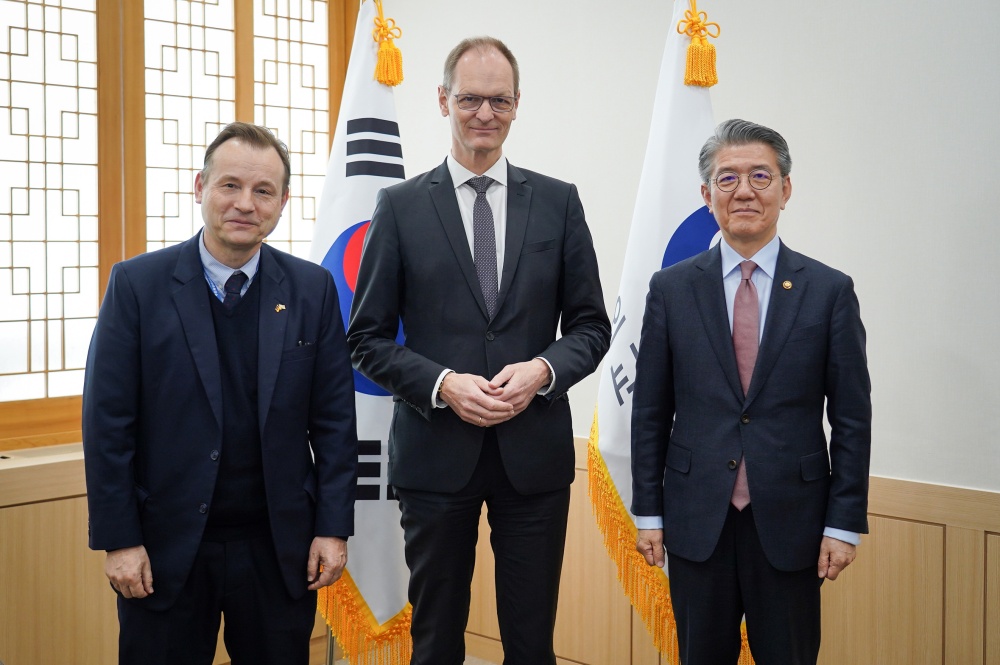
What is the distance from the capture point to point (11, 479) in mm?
2850

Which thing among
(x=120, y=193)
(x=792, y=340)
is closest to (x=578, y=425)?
(x=792, y=340)

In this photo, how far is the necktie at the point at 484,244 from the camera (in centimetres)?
198

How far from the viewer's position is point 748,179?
186 cm

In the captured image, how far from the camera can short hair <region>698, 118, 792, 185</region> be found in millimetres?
1884

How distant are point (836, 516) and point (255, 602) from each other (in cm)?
122

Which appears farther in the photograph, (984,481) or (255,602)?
(984,481)

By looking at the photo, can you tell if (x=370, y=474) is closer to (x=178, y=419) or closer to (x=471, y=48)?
(x=178, y=419)

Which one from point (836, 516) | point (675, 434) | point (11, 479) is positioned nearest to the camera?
point (836, 516)

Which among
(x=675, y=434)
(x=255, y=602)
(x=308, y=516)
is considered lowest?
(x=255, y=602)

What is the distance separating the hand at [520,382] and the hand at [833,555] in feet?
2.22

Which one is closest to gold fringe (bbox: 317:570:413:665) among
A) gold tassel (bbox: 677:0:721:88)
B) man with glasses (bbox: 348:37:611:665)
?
man with glasses (bbox: 348:37:611:665)

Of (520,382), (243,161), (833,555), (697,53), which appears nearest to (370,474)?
(520,382)

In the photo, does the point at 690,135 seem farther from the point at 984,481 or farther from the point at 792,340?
the point at 984,481

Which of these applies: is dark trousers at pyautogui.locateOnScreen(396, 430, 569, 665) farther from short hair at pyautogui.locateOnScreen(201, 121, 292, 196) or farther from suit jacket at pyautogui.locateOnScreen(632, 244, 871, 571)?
short hair at pyautogui.locateOnScreen(201, 121, 292, 196)
